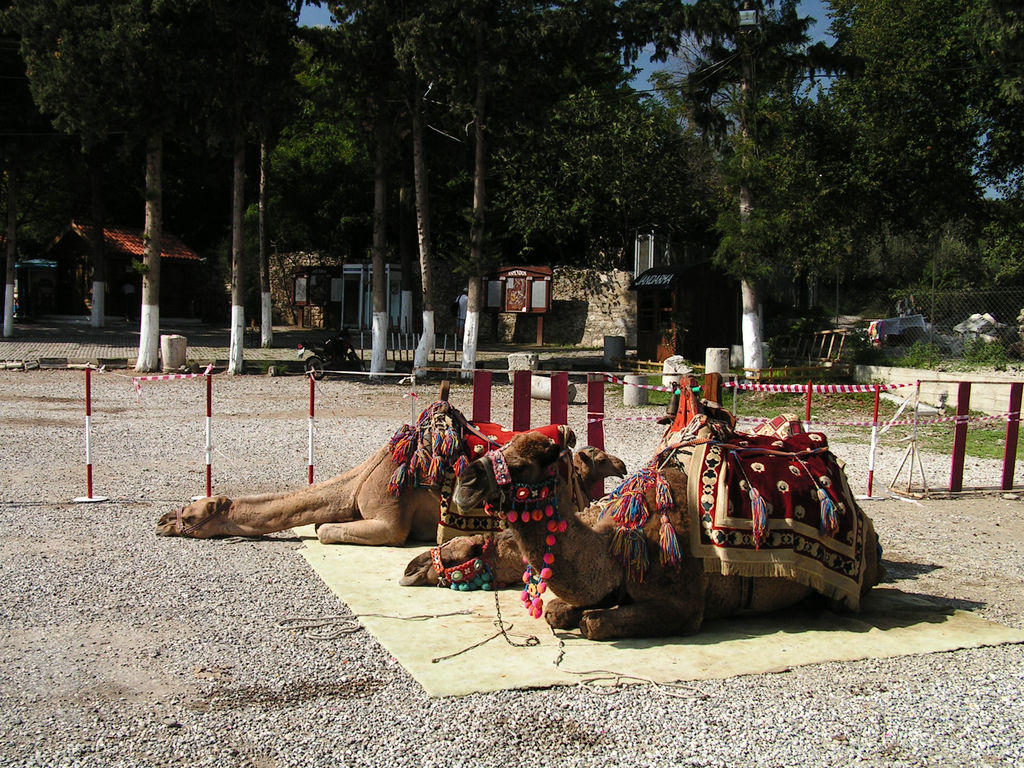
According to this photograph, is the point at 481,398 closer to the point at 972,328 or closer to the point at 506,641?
the point at 506,641

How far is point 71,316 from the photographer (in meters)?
37.8

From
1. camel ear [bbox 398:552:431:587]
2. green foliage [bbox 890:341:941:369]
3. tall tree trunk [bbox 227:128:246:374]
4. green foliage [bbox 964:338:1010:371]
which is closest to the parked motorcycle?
tall tree trunk [bbox 227:128:246:374]

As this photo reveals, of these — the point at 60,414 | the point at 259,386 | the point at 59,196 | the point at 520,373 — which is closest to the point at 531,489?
the point at 520,373

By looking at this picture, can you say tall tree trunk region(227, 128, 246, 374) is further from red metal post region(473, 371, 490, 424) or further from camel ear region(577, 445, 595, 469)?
camel ear region(577, 445, 595, 469)

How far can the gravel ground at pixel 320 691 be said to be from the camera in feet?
13.6

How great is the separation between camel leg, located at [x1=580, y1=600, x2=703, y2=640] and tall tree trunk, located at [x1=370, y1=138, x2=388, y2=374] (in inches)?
659

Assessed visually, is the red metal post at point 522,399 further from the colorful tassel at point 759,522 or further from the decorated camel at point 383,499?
the colorful tassel at point 759,522

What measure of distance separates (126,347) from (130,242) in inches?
482

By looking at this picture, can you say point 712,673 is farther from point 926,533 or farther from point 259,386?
point 259,386

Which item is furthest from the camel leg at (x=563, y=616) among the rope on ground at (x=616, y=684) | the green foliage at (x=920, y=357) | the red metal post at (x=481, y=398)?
the green foliage at (x=920, y=357)

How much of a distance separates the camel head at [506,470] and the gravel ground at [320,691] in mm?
1017

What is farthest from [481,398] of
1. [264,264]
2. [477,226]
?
[264,264]

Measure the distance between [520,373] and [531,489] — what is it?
4673 millimetres

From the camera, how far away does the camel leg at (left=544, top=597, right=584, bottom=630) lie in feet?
18.5
